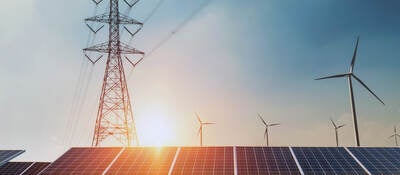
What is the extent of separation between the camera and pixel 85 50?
5412 centimetres

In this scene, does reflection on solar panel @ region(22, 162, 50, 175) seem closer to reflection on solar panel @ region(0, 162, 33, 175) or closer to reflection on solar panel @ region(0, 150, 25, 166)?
reflection on solar panel @ region(0, 162, 33, 175)

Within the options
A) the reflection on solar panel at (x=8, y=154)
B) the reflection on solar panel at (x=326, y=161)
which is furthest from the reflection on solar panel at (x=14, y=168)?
the reflection on solar panel at (x=326, y=161)

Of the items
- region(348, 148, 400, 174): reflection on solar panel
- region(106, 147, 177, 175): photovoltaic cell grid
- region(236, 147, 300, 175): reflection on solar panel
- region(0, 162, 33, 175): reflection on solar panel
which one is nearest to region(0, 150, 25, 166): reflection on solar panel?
region(0, 162, 33, 175): reflection on solar panel

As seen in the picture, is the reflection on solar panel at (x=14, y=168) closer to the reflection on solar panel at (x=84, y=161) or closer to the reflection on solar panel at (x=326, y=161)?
the reflection on solar panel at (x=84, y=161)

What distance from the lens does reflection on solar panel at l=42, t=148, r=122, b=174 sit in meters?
31.9

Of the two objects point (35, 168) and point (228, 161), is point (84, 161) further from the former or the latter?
point (228, 161)

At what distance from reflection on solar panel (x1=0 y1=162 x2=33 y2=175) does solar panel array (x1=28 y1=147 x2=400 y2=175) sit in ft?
24.1

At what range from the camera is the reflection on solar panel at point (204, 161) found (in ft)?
101

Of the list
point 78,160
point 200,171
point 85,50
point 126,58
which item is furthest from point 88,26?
point 200,171

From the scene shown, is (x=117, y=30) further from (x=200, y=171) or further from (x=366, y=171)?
(x=366, y=171)

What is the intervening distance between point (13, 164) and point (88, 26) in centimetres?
2452

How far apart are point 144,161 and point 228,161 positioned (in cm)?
850

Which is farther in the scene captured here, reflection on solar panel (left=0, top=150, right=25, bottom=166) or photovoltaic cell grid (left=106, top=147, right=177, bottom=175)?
reflection on solar panel (left=0, top=150, right=25, bottom=166)

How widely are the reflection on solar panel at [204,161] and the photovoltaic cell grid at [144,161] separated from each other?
114 centimetres
